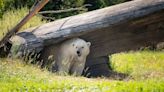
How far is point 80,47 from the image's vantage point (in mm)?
9797

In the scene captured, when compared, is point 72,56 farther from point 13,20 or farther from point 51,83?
point 51,83

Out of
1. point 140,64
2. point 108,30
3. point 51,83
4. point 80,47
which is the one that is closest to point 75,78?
point 80,47

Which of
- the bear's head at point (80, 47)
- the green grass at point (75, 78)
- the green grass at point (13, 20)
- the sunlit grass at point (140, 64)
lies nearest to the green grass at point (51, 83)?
the green grass at point (75, 78)

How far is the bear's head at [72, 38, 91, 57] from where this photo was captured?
979cm

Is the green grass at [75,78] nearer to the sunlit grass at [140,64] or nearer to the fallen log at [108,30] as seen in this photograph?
the sunlit grass at [140,64]

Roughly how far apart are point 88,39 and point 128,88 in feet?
13.0

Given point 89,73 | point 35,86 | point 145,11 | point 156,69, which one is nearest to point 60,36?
point 89,73

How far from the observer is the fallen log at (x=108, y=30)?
9633 mm

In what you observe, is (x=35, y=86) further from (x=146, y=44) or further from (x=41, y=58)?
(x=146, y=44)

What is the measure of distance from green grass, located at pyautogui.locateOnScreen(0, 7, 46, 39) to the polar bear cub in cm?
154

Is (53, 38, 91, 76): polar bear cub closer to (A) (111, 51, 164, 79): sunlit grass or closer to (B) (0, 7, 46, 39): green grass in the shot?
(A) (111, 51, 164, 79): sunlit grass

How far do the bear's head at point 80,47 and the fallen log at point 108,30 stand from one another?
0.54ft

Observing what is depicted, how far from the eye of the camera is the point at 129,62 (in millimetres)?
12250

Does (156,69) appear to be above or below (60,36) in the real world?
below
